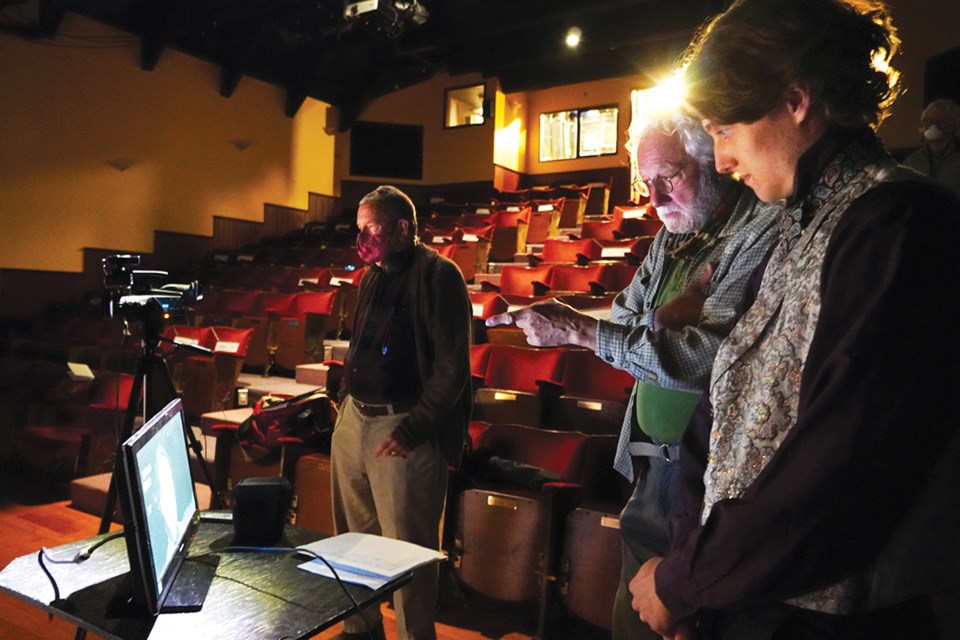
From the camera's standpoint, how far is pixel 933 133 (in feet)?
8.24

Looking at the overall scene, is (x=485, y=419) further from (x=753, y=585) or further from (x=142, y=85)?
(x=142, y=85)

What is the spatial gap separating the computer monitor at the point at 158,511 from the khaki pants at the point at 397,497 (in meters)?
0.60

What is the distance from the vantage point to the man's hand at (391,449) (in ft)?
5.01

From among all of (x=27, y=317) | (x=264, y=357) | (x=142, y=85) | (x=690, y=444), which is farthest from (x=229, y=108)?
(x=690, y=444)

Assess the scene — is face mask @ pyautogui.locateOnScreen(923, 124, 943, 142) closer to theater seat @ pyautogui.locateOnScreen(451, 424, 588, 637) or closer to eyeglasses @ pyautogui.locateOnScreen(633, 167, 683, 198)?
theater seat @ pyautogui.locateOnScreen(451, 424, 588, 637)

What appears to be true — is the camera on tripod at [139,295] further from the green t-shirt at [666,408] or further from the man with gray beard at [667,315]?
the green t-shirt at [666,408]

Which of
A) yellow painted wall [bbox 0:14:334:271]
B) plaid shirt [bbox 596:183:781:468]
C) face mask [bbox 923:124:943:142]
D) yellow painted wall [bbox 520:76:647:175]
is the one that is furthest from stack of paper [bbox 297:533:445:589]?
yellow painted wall [bbox 520:76:647:175]

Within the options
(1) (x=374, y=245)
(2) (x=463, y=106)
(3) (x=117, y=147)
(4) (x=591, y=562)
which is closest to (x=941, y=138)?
(4) (x=591, y=562)

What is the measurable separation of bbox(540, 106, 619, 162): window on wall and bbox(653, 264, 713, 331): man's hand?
338 inches

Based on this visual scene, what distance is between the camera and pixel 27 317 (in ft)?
19.3

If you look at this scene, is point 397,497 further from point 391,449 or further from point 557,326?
point 557,326

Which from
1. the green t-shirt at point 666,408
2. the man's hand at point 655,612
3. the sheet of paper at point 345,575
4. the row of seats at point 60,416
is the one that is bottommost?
the row of seats at point 60,416

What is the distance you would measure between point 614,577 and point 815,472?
1351mm

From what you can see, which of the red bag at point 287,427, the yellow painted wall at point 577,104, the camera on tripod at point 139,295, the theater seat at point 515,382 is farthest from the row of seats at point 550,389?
the yellow painted wall at point 577,104
